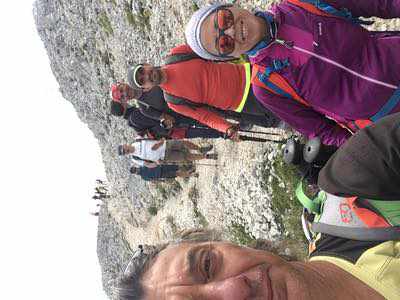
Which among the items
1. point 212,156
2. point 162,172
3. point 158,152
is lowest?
point 162,172

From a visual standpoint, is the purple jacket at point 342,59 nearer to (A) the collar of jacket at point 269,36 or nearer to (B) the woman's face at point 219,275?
(A) the collar of jacket at point 269,36

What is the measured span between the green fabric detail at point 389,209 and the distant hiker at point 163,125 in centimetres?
590

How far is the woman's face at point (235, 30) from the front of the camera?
3512 millimetres

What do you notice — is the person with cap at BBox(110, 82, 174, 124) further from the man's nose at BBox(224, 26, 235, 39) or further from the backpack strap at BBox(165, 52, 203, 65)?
the man's nose at BBox(224, 26, 235, 39)

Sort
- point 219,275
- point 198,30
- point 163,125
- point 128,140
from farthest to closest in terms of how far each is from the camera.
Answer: point 128,140 → point 163,125 → point 198,30 → point 219,275

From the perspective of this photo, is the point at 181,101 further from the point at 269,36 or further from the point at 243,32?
the point at 269,36

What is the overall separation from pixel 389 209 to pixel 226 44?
212 centimetres

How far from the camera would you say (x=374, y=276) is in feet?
7.07

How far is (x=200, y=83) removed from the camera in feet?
18.3

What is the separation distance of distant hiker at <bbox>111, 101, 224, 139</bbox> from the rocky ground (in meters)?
1.12

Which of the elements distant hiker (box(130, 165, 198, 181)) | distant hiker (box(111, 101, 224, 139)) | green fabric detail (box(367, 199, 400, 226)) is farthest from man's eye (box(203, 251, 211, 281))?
distant hiker (box(130, 165, 198, 181))

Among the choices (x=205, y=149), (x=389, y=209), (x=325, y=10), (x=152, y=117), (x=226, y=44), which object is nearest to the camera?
(x=389, y=209)

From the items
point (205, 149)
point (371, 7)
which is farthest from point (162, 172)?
point (371, 7)

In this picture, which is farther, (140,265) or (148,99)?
(148,99)
